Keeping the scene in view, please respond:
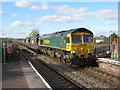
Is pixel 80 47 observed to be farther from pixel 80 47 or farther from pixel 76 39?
pixel 76 39

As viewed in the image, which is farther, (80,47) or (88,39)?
(88,39)

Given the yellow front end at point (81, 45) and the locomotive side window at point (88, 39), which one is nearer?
the yellow front end at point (81, 45)

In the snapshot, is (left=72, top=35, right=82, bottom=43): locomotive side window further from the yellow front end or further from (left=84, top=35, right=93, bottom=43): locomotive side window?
(left=84, top=35, right=93, bottom=43): locomotive side window

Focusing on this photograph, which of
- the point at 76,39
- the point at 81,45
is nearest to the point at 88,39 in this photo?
the point at 81,45

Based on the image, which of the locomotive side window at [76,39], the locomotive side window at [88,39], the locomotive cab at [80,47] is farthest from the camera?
the locomotive side window at [88,39]

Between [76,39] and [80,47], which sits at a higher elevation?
[76,39]

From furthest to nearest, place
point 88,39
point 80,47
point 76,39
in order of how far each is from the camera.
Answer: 1. point 88,39
2. point 76,39
3. point 80,47

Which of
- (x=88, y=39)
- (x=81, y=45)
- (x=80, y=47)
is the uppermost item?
(x=88, y=39)

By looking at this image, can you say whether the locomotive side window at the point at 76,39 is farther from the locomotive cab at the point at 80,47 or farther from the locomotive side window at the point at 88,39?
the locomotive side window at the point at 88,39

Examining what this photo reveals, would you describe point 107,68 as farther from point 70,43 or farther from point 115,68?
point 70,43

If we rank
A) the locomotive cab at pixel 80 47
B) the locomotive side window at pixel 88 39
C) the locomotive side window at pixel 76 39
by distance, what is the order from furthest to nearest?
the locomotive side window at pixel 88 39, the locomotive side window at pixel 76 39, the locomotive cab at pixel 80 47

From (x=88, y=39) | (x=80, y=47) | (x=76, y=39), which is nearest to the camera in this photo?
(x=80, y=47)

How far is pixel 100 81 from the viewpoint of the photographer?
33.6 ft

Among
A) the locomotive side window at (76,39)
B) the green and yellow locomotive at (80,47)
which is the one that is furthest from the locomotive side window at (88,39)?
the locomotive side window at (76,39)
